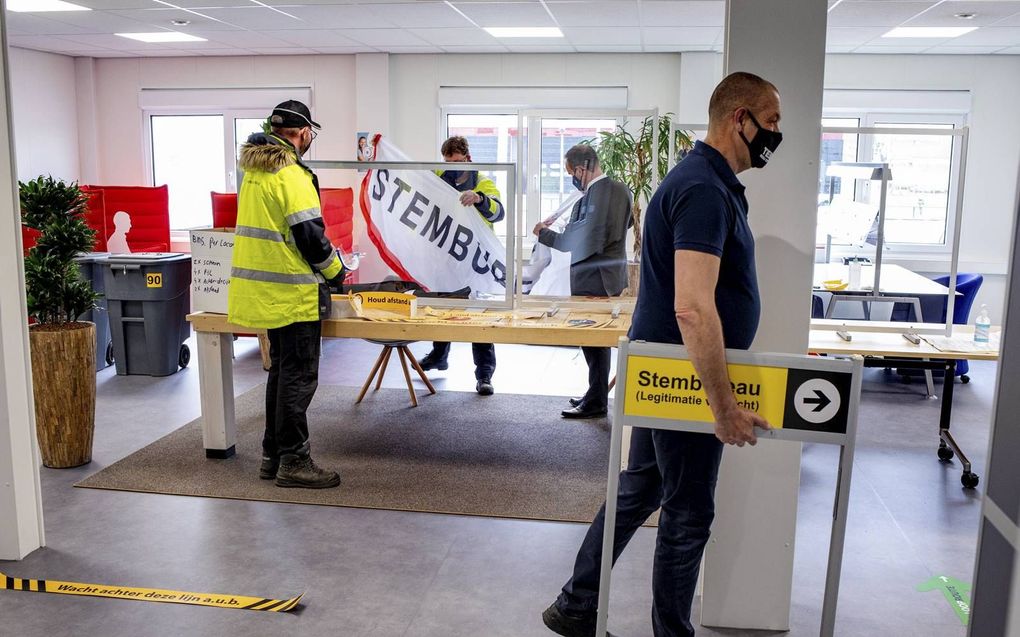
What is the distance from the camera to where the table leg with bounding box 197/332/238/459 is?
419 centimetres

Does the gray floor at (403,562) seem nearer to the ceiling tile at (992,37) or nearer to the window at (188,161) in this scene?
the ceiling tile at (992,37)

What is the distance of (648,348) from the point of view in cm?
200

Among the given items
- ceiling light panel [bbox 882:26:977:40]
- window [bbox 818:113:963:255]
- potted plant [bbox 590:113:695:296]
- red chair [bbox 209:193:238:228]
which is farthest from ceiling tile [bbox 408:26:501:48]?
window [bbox 818:113:963:255]

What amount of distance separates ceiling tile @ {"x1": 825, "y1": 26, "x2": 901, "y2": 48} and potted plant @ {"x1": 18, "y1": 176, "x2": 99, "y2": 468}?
5492 millimetres

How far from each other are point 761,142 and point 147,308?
4927 millimetres

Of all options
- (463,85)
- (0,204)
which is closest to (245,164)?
(0,204)

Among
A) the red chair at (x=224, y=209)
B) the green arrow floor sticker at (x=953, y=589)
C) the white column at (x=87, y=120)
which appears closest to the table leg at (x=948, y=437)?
the green arrow floor sticker at (x=953, y=589)

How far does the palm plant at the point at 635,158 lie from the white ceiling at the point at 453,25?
2461 millimetres

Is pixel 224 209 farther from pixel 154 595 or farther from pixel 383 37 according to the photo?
pixel 154 595

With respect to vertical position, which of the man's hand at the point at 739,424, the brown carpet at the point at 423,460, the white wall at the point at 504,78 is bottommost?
the brown carpet at the point at 423,460

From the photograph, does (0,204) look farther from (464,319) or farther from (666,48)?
(666,48)

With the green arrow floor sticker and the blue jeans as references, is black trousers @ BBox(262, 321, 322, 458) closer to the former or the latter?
the blue jeans

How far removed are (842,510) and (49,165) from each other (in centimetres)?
962

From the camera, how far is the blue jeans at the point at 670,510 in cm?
221
